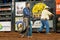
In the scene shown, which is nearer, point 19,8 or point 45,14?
point 45,14

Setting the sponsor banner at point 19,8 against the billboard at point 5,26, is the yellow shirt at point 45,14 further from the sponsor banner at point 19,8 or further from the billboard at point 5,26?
the billboard at point 5,26

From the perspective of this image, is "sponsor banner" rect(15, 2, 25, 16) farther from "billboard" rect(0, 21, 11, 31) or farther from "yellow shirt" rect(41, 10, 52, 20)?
"yellow shirt" rect(41, 10, 52, 20)

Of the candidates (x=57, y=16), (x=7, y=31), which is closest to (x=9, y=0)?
(x=7, y=31)

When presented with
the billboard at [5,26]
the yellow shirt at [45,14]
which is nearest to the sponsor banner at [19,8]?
the billboard at [5,26]

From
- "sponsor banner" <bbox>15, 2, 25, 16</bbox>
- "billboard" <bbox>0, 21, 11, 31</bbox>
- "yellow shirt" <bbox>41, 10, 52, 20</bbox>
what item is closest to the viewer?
"yellow shirt" <bbox>41, 10, 52, 20</bbox>

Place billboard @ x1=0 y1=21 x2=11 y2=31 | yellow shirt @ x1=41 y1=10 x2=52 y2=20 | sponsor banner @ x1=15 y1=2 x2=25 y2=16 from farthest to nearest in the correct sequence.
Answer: billboard @ x1=0 y1=21 x2=11 y2=31 → sponsor banner @ x1=15 y1=2 x2=25 y2=16 → yellow shirt @ x1=41 y1=10 x2=52 y2=20

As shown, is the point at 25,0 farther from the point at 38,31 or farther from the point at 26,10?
the point at 26,10

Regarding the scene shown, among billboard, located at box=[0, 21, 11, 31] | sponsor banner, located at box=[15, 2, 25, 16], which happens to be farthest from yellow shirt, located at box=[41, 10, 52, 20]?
billboard, located at box=[0, 21, 11, 31]

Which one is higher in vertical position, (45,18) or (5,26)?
(45,18)

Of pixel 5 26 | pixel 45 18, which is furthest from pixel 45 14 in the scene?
pixel 5 26

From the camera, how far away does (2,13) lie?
665 inches

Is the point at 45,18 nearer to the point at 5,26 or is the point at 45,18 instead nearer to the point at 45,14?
the point at 45,14

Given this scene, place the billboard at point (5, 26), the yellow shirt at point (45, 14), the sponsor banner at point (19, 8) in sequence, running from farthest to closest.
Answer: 1. the billboard at point (5, 26)
2. the sponsor banner at point (19, 8)
3. the yellow shirt at point (45, 14)

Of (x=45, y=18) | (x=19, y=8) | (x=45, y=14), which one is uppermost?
(x=19, y=8)
